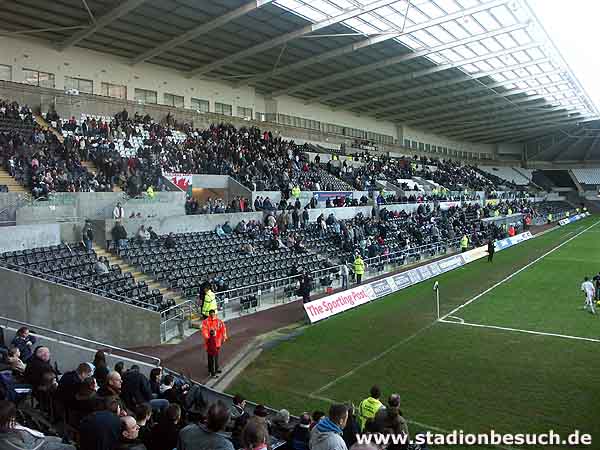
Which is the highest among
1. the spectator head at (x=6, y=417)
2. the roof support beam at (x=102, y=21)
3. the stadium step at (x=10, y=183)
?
the roof support beam at (x=102, y=21)

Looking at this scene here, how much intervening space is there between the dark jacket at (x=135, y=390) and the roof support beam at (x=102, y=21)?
22.6 meters

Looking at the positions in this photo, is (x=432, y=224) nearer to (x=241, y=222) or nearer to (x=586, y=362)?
(x=241, y=222)

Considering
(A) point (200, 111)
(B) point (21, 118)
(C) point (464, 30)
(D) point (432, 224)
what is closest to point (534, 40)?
(C) point (464, 30)

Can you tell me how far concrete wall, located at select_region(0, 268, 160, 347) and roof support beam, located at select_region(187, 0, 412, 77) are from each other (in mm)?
21141

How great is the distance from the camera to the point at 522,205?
2586 inches

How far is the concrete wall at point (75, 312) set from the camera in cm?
1513

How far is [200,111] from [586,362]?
3281 centimetres

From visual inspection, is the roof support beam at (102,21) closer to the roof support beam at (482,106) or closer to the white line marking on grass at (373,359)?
the white line marking on grass at (373,359)

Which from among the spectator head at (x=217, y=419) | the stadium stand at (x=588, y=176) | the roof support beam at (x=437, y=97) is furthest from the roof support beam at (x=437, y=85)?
the stadium stand at (x=588, y=176)

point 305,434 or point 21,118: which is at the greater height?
point 21,118

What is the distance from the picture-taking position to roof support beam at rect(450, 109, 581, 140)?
69831mm

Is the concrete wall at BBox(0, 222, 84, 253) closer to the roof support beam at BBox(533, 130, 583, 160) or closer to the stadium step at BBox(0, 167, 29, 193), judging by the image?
the stadium step at BBox(0, 167, 29, 193)

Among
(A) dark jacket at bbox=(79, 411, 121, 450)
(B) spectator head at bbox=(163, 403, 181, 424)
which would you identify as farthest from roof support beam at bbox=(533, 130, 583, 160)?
(A) dark jacket at bbox=(79, 411, 121, 450)

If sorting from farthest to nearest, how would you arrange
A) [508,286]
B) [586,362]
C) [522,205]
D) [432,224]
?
[522,205] → [432,224] → [508,286] → [586,362]
